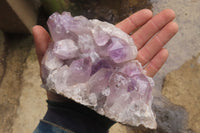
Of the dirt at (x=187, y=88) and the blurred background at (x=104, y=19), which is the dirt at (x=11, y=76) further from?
the dirt at (x=187, y=88)

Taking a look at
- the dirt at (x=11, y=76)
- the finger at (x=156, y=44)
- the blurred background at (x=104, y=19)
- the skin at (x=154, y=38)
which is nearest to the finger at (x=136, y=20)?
the skin at (x=154, y=38)

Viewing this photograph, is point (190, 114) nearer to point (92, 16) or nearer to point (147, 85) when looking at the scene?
point (147, 85)

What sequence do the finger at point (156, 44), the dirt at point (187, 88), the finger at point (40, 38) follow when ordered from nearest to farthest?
the finger at point (40, 38), the finger at point (156, 44), the dirt at point (187, 88)

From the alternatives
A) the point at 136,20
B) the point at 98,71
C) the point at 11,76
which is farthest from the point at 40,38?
the point at 11,76

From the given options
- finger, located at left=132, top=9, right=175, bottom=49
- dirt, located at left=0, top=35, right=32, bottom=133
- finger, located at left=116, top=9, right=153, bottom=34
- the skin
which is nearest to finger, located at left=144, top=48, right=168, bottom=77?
the skin

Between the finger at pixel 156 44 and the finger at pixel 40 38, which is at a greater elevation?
the finger at pixel 40 38

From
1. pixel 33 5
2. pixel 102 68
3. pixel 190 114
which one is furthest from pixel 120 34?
pixel 33 5
